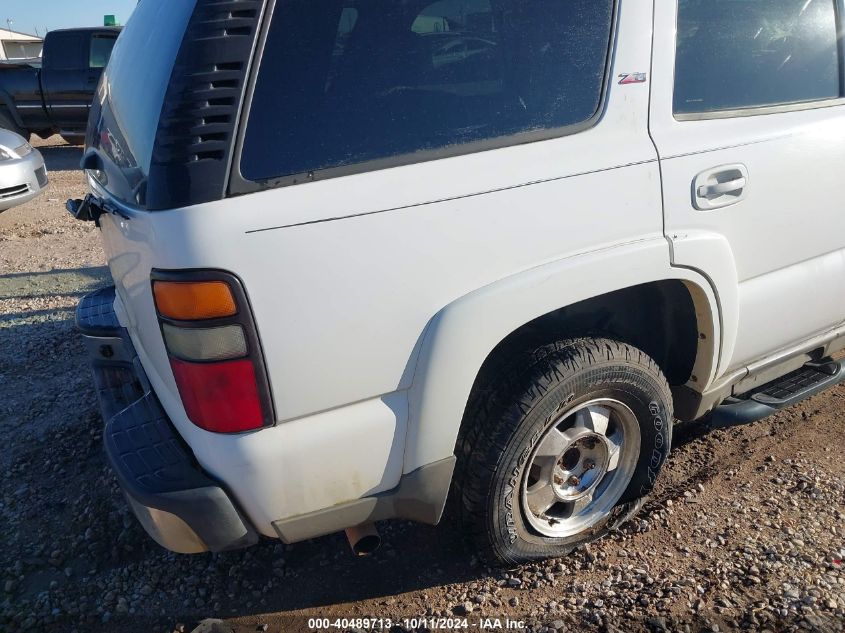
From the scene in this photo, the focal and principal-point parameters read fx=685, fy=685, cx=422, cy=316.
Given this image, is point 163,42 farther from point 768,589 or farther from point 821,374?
point 821,374

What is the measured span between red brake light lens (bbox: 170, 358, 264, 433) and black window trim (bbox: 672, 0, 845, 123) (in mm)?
1593

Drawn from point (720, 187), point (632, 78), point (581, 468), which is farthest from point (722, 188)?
point (581, 468)

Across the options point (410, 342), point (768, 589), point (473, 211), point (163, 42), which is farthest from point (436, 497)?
point (163, 42)

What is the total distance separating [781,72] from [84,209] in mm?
2636

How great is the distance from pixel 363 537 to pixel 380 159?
3.84 feet

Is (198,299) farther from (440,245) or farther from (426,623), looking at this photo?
(426,623)

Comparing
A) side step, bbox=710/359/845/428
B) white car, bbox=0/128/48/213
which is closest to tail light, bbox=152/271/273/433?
side step, bbox=710/359/845/428

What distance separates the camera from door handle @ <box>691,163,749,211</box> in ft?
7.41

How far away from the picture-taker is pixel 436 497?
2.15 m

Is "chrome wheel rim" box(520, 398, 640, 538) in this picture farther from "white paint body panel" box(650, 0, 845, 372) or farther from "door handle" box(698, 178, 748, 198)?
"door handle" box(698, 178, 748, 198)

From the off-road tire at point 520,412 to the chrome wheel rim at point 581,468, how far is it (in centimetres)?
7

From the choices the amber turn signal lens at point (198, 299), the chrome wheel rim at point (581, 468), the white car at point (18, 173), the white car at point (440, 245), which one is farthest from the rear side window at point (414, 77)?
the white car at point (18, 173)

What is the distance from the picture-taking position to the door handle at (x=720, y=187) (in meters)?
2.26

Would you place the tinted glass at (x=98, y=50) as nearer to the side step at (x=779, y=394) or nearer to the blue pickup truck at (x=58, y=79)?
the blue pickup truck at (x=58, y=79)
